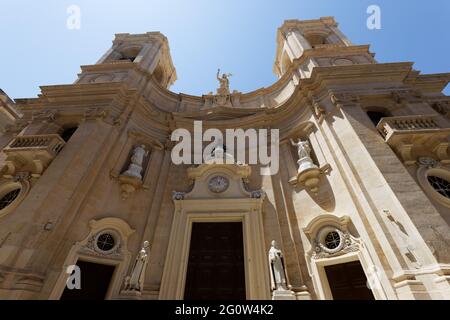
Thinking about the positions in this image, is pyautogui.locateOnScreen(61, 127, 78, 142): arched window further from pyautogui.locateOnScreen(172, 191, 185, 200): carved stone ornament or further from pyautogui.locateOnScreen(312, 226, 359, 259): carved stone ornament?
pyautogui.locateOnScreen(312, 226, 359, 259): carved stone ornament

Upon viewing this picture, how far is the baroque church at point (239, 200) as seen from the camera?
8133 mm

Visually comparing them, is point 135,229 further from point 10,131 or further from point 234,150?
point 10,131

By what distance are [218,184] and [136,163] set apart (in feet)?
15.2

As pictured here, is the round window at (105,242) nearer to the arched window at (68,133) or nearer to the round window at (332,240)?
the arched window at (68,133)

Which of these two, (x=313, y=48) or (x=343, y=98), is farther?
(x=313, y=48)

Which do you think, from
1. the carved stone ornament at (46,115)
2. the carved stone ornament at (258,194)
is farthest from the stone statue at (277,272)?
the carved stone ornament at (46,115)

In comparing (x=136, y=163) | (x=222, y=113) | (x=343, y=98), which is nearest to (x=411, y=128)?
(x=343, y=98)

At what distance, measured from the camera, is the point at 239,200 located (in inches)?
455

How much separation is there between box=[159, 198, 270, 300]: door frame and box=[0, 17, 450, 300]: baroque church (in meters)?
0.05

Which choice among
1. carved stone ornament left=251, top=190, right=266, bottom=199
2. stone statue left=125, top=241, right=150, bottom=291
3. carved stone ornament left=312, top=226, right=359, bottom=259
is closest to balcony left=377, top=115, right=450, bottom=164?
carved stone ornament left=312, top=226, right=359, bottom=259

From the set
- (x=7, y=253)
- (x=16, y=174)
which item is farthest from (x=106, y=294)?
(x=16, y=174)

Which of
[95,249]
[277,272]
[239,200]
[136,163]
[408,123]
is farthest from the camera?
[136,163]

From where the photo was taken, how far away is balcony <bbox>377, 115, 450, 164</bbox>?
9.95m

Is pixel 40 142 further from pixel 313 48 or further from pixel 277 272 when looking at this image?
pixel 313 48
